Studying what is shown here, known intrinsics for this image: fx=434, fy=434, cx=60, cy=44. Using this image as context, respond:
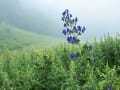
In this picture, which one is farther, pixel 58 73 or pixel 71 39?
pixel 71 39

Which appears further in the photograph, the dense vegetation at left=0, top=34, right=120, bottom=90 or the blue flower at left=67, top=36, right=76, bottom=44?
the blue flower at left=67, top=36, right=76, bottom=44

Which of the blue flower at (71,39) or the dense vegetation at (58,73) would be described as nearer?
the dense vegetation at (58,73)

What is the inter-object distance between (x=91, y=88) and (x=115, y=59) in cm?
247

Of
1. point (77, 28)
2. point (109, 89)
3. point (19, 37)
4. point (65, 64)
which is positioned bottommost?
point (109, 89)

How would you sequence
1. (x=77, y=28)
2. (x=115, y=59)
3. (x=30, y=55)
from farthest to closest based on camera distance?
(x=30, y=55) → (x=115, y=59) → (x=77, y=28)

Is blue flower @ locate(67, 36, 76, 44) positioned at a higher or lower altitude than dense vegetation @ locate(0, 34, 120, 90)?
higher

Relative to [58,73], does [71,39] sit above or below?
above

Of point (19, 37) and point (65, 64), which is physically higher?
point (19, 37)

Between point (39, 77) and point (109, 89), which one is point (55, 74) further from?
point (109, 89)

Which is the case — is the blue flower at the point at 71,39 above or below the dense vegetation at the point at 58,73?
above

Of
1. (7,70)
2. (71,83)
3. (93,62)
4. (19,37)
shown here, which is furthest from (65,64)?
(19,37)

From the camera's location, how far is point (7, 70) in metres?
9.02

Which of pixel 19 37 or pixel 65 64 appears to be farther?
pixel 19 37

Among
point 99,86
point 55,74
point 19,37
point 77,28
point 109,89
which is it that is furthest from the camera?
point 19,37
